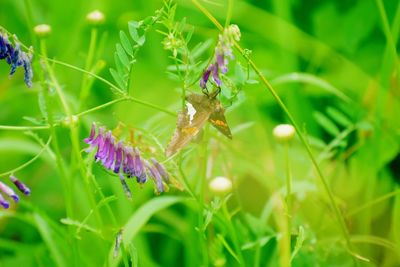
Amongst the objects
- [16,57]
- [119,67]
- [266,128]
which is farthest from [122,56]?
[266,128]

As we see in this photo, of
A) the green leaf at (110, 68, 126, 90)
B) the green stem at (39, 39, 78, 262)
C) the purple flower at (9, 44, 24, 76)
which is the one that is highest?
the purple flower at (9, 44, 24, 76)

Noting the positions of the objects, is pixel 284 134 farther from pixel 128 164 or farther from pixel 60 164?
pixel 60 164

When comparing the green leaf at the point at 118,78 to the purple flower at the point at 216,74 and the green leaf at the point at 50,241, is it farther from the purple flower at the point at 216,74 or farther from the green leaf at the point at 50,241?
the green leaf at the point at 50,241

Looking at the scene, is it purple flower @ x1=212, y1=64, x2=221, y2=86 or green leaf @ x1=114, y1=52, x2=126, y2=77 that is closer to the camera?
purple flower @ x1=212, y1=64, x2=221, y2=86

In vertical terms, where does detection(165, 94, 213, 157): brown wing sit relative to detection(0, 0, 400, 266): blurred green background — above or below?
above

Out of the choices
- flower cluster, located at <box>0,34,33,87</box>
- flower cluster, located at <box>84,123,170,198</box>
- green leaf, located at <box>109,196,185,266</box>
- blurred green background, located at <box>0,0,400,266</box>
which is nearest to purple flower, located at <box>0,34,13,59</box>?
flower cluster, located at <box>0,34,33,87</box>

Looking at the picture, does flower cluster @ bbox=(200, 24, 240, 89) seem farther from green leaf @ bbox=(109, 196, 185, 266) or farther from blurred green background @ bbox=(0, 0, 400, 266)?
green leaf @ bbox=(109, 196, 185, 266)

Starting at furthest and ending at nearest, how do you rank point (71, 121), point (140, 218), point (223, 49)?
point (140, 218) → point (71, 121) → point (223, 49)

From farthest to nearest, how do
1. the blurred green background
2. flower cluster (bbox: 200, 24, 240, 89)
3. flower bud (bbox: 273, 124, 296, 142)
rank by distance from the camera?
the blurred green background, flower bud (bbox: 273, 124, 296, 142), flower cluster (bbox: 200, 24, 240, 89)

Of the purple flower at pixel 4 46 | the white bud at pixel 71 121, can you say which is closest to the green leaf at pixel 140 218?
the white bud at pixel 71 121
